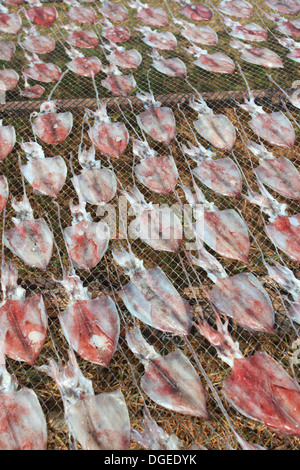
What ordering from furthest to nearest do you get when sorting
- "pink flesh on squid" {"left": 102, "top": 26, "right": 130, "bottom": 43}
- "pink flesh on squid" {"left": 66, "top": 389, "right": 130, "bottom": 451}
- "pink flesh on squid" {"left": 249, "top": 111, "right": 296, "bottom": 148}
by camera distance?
"pink flesh on squid" {"left": 102, "top": 26, "right": 130, "bottom": 43} < "pink flesh on squid" {"left": 249, "top": 111, "right": 296, "bottom": 148} < "pink flesh on squid" {"left": 66, "top": 389, "right": 130, "bottom": 451}

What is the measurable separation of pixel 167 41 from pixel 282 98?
1.42 m

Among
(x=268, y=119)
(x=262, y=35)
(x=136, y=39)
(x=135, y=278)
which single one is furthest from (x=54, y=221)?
(x=262, y=35)

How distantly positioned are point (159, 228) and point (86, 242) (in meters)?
0.50

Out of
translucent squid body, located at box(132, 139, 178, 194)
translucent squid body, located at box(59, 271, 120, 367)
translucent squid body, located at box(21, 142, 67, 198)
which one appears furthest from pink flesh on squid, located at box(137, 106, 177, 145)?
translucent squid body, located at box(59, 271, 120, 367)

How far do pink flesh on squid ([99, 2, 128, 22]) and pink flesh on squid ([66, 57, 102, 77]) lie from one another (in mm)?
935

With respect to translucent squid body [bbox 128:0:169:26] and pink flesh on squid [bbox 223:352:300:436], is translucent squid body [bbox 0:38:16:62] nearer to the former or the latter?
translucent squid body [bbox 128:0:169:26]

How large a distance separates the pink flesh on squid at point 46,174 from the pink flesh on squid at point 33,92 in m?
0.91

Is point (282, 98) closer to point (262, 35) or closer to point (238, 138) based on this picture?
A: point (238, 138)

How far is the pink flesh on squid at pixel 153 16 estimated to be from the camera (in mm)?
4297

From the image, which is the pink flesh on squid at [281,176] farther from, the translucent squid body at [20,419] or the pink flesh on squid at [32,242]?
the translucent squid body at [20,419]

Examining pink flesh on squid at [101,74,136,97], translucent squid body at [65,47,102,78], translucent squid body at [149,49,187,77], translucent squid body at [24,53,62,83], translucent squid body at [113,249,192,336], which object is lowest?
translucent squid body at [113,249,192,336]

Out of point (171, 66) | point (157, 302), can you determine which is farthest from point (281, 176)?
point (171, 66)

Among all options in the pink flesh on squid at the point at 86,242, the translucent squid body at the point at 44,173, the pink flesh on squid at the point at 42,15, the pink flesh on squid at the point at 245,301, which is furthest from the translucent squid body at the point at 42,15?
the pink flesh on squid at the point at 245,301

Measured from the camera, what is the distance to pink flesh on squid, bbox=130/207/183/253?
8.27 ft
